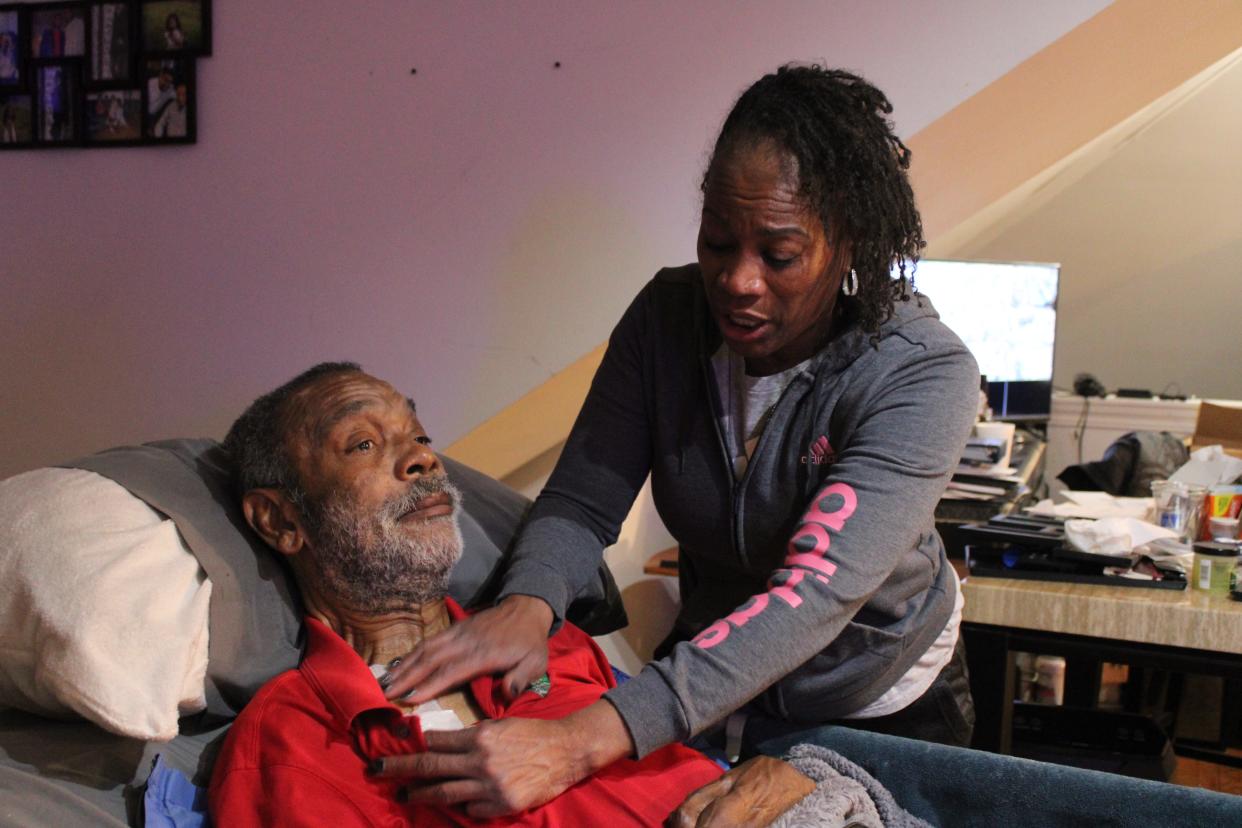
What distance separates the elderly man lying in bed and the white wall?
4476 mm

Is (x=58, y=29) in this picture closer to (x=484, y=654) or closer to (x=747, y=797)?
(x=484, y=654)

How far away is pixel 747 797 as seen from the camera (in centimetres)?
134

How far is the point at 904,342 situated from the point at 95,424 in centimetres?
234

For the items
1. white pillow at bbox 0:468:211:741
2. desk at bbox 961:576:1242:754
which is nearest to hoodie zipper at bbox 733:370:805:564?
white pillow at bbox 0:468:211:741

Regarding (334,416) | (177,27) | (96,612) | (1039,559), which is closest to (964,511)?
(1039,559)

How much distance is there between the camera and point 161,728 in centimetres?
126

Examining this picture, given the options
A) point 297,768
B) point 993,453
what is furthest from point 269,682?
point 993,453

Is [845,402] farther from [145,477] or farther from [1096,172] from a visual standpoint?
[1096,172]

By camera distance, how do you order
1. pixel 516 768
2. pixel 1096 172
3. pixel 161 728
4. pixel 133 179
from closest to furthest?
pixel 516 768 → pixel 161 728 → pixel 133 179 → pixel 1096 172

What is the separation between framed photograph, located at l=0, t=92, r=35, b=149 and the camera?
114 inches

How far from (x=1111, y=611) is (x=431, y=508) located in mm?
1242

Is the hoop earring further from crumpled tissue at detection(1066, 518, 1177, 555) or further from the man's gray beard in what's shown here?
crumpled tissue at detection(1066, 518, 1177, 555)

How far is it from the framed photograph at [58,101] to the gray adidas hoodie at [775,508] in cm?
191

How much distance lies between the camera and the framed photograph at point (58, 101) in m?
2.83
